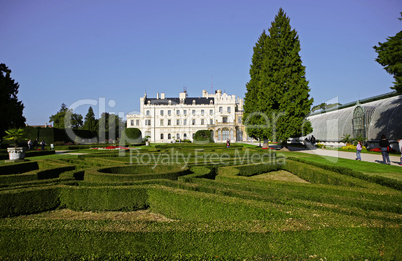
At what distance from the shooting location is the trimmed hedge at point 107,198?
7.66 m

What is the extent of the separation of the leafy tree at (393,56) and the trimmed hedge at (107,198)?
18.7 metres

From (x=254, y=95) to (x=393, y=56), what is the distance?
51.7 ft

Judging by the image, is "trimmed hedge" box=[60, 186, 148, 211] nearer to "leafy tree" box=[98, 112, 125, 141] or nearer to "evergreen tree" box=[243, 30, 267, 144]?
"evergreen tree" box=[243, 30, 267, 144]

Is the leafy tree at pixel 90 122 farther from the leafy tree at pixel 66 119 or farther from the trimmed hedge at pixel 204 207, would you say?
the trimmed hedge at pixel 204 207

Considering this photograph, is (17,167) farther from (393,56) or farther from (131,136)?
(131,136)

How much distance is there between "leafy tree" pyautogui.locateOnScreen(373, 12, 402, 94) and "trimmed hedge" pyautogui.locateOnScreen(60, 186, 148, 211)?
18693 millimetres

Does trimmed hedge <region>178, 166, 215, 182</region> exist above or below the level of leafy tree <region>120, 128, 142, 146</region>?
below

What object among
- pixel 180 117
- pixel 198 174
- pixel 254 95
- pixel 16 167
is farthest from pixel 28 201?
pixel 180 117

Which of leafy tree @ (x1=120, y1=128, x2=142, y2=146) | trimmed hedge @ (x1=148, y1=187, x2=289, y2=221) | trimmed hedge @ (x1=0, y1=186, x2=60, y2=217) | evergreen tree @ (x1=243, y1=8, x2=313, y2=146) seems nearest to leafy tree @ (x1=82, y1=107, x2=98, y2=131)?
leafy tree @ (x1=120, y1=128, x2=142, y2=146)

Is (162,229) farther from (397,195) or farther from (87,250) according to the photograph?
(397,195)

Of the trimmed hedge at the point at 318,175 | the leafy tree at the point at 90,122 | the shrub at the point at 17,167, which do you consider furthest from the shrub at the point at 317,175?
the leafy tree at the point at 90,122

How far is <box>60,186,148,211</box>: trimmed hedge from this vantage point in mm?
7656

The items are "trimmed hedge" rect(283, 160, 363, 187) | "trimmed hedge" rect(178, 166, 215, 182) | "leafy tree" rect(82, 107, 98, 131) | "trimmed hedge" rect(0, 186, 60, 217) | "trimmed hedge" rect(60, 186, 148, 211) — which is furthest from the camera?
"leafy tree" rect(82, 107, 98, 131)

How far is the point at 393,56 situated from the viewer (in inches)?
757
